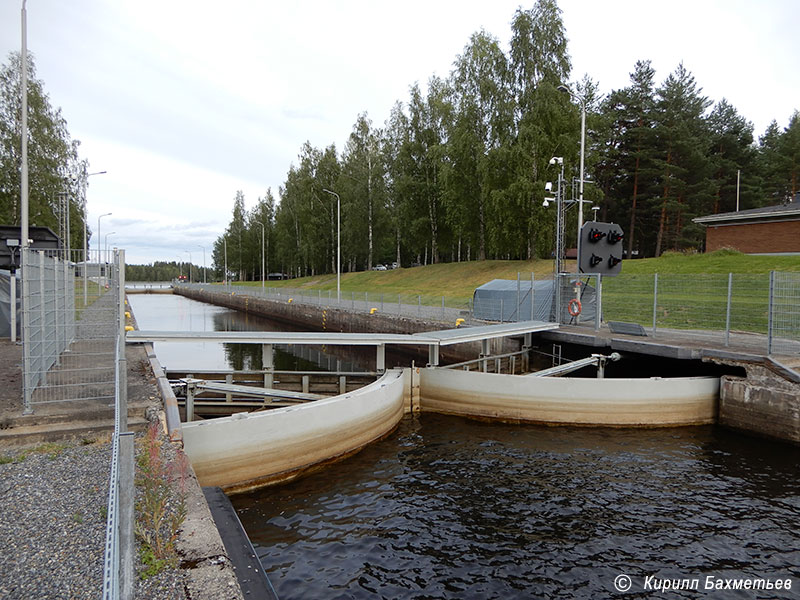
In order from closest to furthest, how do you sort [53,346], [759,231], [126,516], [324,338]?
[126,516]
[53,346]
[324,338]
[759,231]

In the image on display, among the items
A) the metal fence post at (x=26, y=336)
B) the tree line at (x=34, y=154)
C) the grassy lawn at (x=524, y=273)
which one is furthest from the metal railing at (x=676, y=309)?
the tree line at (x=34, y=154)

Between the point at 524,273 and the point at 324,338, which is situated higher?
the point at 524,273

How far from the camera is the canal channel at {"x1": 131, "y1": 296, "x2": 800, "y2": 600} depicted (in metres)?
6.10

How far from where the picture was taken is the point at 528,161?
118 feet

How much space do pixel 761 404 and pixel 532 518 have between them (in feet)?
23.8

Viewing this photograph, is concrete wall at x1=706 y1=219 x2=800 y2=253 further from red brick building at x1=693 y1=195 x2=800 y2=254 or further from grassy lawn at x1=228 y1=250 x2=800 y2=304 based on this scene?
grassy lawn at x1=228 y1=250 x2=800 y2=304

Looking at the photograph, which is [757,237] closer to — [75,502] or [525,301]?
[525,301]

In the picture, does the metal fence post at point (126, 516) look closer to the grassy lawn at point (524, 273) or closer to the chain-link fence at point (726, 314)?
the chain-link fence at point (726, 314)

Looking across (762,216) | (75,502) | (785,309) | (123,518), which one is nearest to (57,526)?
(75,502)

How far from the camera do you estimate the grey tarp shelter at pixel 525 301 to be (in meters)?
18.1

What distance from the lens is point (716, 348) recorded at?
13.1m

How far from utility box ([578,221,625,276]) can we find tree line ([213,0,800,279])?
53.1 feet

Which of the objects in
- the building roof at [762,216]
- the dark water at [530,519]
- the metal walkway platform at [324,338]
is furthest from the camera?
the building roof at [762,216]

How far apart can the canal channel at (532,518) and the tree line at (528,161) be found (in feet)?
82.9
